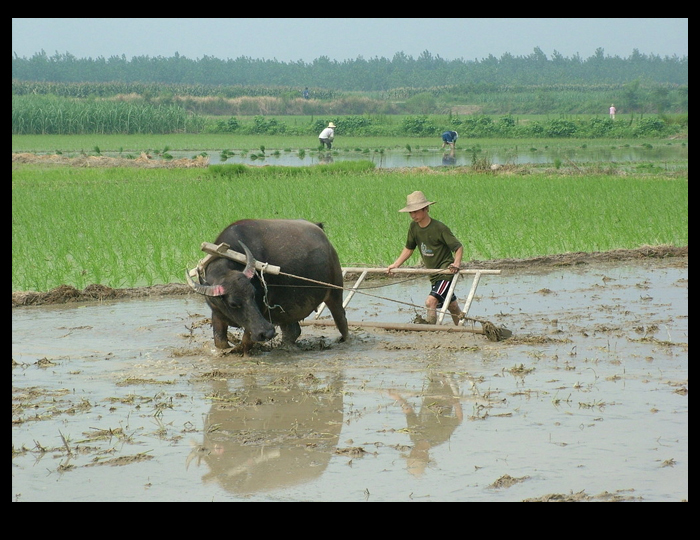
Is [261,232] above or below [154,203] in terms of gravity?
above

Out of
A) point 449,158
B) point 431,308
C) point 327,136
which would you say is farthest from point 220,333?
point 327,136

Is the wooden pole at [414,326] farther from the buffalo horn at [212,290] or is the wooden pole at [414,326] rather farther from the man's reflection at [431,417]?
the buffalo horn at [212,290]

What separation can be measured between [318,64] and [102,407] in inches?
5089

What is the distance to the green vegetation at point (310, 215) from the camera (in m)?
9.27

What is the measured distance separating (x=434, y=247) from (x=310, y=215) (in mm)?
5163

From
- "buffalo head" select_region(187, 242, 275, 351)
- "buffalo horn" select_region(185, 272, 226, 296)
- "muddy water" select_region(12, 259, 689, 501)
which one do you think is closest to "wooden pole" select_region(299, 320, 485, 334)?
"muddy water" select_region(12, 259, 689, 501)

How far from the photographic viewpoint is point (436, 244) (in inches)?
268

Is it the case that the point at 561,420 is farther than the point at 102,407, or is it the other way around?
the point at 102,407

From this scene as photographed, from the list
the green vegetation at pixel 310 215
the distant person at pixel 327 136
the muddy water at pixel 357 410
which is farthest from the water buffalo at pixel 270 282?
A: the distant person at pixel 327 136

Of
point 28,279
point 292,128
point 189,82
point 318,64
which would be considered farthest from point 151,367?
Result: point 318,64

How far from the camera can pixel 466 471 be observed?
384cm

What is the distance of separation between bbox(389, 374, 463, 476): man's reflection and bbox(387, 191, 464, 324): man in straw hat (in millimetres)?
1424
